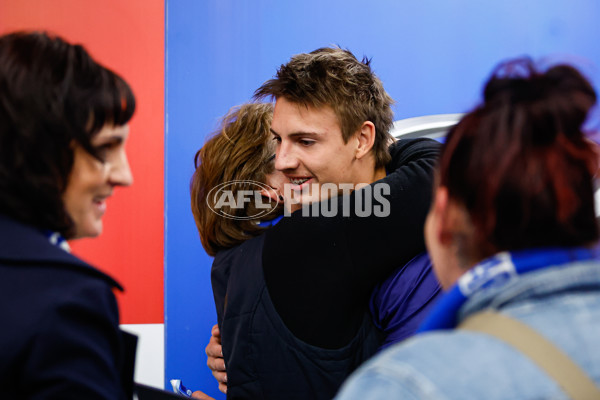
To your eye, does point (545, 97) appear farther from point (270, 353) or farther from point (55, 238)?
point (270, 353)

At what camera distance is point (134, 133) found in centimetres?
229

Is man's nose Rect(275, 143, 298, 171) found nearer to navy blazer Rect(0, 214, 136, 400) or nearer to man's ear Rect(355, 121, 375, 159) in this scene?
man's ear Rect(355, 121, 375, 159)

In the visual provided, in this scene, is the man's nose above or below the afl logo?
above

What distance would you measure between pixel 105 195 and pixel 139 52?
1.45 m

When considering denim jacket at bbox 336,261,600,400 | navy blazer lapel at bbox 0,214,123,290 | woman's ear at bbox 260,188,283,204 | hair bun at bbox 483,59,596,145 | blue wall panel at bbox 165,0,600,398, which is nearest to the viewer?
denim jacket at bbox 336,261,600,400

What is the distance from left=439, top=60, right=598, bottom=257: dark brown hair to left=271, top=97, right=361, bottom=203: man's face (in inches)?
38.5

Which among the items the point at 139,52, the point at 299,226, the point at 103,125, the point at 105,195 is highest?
the point at 139,52

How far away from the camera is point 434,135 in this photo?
2.24 m

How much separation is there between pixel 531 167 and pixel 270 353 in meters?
0.80

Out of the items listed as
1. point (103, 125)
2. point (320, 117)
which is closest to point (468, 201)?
point (103, 125)

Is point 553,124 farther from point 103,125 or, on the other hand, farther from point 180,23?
point 180,23

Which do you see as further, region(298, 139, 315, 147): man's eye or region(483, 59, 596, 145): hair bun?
region(298, 139, 315, 147): man's eye

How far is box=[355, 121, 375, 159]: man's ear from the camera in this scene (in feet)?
5.63

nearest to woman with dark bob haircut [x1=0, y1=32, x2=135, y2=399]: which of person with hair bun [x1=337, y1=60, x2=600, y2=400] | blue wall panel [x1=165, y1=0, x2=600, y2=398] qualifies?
person with hair bun [x1=337, y1=60, x2=600, y2=400]
